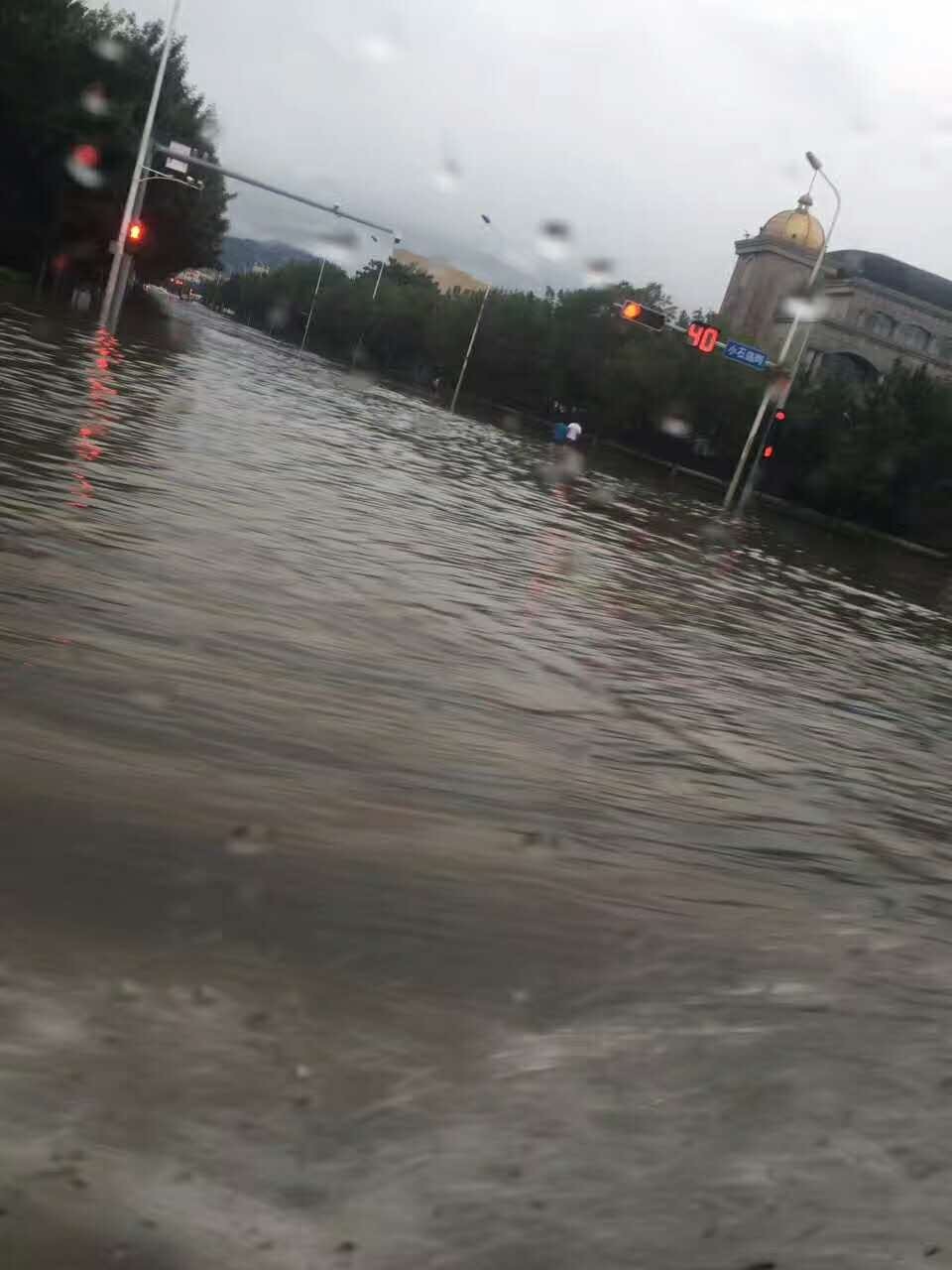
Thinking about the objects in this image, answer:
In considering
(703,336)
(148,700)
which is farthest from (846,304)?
(148,700)

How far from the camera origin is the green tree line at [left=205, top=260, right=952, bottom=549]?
4575 centimetres

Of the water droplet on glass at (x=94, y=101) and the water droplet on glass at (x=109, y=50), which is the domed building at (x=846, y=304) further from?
the water droplet on glass at (x=94, y=101)

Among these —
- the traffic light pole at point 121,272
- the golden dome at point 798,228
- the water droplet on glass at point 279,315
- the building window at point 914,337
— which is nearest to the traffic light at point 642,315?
the traffic light pole at point 121,272

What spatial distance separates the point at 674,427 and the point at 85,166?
2815 centimetres

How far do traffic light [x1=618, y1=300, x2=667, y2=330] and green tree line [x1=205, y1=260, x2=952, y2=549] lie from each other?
12814 mm

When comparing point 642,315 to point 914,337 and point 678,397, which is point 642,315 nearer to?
point 678,397

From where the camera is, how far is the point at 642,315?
116ft

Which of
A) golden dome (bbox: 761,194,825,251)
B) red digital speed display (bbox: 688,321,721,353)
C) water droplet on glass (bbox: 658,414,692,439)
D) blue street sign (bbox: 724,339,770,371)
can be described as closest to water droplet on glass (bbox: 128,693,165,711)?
red digital speed display (bbox: 688,321,721,353)

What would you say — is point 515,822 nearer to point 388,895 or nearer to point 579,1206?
point 388,895

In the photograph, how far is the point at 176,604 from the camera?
18.3ft

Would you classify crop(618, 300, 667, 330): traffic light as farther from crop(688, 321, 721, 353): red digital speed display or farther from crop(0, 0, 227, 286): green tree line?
crop(0, 0, 227, 286): green tree line

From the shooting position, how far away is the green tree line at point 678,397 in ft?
150

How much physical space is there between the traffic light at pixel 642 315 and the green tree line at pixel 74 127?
1893 centimetres

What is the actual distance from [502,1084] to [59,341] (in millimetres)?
19392
